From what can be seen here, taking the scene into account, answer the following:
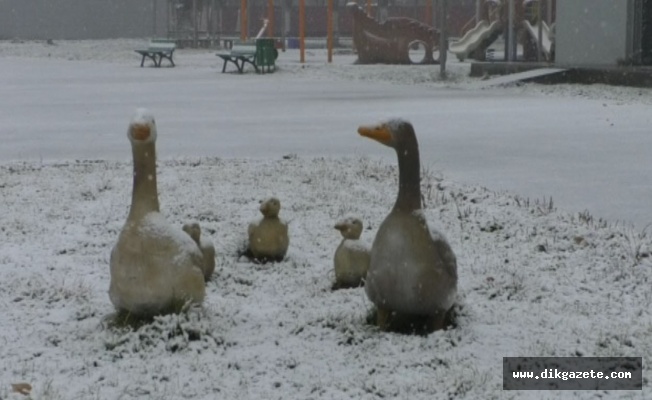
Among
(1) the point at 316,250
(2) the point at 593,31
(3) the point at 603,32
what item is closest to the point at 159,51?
(2) the point at 593,31

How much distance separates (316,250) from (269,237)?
530mm

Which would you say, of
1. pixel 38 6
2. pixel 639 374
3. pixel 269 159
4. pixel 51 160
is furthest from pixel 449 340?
pixel 38 6

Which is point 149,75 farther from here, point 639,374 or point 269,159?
point 639,374

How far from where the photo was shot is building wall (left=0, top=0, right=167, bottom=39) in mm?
56000

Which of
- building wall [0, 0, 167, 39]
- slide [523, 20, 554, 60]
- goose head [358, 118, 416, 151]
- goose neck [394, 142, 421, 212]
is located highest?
building wall [0, 0, 167, 39]

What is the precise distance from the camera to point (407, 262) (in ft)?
17.3

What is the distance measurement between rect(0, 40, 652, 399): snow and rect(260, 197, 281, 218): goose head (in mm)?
341

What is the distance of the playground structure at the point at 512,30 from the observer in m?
28.2

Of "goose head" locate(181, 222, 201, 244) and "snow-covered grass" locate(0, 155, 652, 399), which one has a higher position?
"goose head" locate(181, 222, 201, 244)

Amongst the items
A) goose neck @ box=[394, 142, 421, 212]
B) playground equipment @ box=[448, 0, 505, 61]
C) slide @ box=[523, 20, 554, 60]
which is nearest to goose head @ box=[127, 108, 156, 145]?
goose neck @ box=[394, 142, 421, 212]

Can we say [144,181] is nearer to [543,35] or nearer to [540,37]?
[540,37]

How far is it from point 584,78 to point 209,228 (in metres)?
17.5

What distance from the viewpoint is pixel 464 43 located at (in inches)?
1308

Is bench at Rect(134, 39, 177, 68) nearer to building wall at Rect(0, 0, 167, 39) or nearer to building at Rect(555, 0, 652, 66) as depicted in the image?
building at Rect(555, 0, 652, 66)
